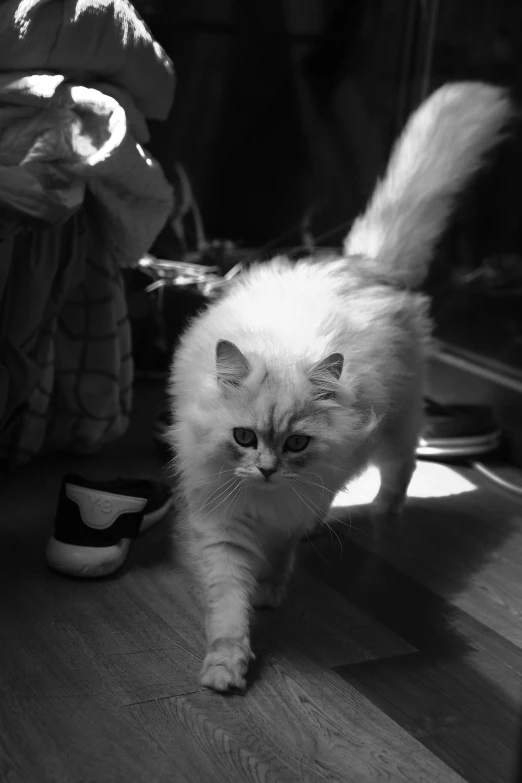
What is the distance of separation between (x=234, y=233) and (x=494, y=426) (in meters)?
1.32

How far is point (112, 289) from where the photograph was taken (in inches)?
85.2

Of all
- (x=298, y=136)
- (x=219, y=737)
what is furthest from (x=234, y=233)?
(x=219, y=737)

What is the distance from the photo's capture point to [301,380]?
1.49m

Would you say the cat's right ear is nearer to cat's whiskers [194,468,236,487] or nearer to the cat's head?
the cat's head

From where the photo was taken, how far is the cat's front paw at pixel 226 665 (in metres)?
1.38

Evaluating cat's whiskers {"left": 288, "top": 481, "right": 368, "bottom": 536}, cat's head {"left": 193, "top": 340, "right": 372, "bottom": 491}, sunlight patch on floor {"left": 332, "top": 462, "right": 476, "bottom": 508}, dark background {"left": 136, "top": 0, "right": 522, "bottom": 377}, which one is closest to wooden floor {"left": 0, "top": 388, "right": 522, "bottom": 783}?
cat's whiskers {"left": 288, "top": 481, "right": 368, "bottom": 536}

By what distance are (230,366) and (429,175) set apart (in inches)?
31.3

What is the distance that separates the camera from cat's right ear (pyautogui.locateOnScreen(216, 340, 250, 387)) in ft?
4.84

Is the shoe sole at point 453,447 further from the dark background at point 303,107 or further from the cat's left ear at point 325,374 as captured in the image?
the cat's left ear at point 325,374

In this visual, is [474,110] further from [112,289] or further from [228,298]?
[112,289]

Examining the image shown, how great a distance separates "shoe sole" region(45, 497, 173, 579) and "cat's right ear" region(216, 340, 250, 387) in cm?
44

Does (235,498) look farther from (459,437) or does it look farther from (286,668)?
(459,437)

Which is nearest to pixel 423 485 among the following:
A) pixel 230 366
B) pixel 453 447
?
pixel 453 447

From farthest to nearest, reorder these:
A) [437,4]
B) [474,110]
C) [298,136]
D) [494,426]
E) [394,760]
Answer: [298,136]
[437,4]
[494,426]
[474,110]
[394,760]
